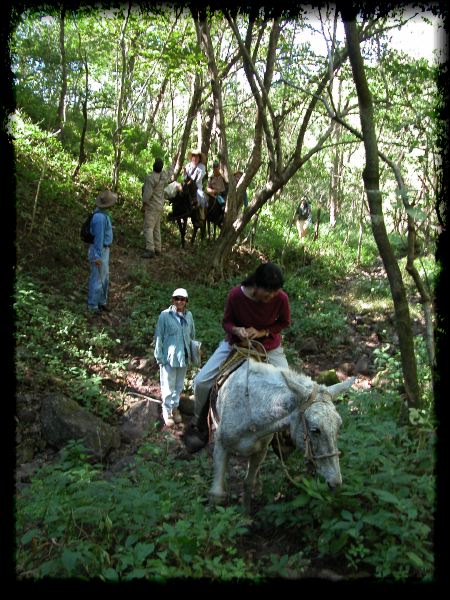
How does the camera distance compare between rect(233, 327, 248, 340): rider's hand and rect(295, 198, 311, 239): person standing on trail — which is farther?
rect(295, 198, 311, 239): person standing on trail

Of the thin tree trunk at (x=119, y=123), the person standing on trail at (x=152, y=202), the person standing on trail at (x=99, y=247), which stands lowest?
the person standing on trail at (x=99, y=247)

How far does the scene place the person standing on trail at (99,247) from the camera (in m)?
10.3

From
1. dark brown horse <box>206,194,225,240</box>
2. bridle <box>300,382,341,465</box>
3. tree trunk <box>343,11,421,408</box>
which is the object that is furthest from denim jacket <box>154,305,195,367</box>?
dark brown horse <box>206,194,225,240</box>

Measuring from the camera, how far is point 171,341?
793cm

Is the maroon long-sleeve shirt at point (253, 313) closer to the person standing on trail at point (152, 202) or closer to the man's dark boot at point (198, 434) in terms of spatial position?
the man's dark boot at point (198, 434)

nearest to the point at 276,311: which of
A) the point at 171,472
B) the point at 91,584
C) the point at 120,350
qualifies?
the point at 171,472

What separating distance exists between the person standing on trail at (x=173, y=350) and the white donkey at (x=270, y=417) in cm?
277

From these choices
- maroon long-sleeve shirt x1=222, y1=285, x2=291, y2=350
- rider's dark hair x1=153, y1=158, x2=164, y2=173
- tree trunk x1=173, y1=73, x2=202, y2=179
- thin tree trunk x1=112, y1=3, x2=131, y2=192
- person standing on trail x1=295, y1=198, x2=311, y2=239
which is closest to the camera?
maroon long-sleeve shirt x1=222, y1=285, x2=291, y2=350

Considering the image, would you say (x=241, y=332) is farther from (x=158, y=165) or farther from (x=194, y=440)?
(x=158, y=165)

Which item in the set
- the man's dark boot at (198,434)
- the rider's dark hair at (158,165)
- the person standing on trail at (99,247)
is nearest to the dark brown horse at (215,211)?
the rider's dark hair at (158,165)

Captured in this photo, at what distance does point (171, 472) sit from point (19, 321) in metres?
5.07

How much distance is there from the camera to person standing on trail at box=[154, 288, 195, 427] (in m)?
7.91

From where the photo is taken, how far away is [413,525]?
144 inches

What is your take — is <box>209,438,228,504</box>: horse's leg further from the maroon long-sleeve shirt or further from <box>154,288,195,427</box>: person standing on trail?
<box>154,288,195,427</box>: person standing on trail
